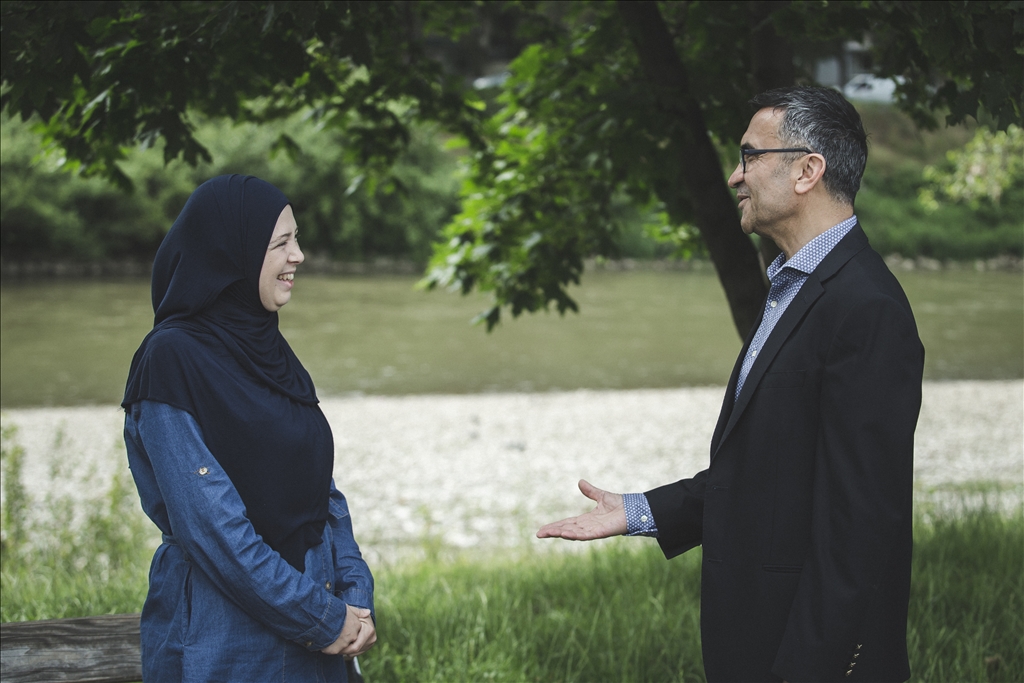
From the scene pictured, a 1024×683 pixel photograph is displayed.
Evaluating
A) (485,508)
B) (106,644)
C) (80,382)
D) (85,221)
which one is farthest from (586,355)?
(85,221)

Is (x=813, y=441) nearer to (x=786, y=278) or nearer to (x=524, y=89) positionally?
(x=786, y=278)

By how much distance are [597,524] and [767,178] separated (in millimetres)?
821

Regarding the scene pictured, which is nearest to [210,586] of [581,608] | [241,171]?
[581,608]

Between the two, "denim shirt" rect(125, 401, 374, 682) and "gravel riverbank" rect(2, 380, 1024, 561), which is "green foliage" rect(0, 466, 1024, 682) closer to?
"gravel riverbank" rect(2, 380, 1024, 561)

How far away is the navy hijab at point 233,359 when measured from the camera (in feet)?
5.47

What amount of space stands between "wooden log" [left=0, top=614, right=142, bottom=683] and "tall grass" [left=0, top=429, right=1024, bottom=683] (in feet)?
3.88

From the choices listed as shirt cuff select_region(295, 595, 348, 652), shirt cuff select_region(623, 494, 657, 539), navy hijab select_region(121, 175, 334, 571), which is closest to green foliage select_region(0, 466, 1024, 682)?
shirt cuff select_region(623, 494, 657, 539)

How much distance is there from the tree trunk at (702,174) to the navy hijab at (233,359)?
2456 millimetres

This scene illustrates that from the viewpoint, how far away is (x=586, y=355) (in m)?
20.2

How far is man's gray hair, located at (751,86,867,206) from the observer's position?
171cm

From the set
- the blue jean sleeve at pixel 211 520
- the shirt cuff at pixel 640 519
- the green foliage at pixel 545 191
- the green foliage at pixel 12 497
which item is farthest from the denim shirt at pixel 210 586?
the green foliage at pixel 12 497

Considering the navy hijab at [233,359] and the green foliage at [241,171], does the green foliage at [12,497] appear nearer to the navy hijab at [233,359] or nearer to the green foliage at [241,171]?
the navy hijab at [233,359]

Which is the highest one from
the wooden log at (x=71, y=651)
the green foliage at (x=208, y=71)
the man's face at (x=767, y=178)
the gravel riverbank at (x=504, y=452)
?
the green foliage at (x=208, y=71)

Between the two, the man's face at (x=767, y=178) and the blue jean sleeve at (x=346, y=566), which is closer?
the man's face at (x=767, y=178)
